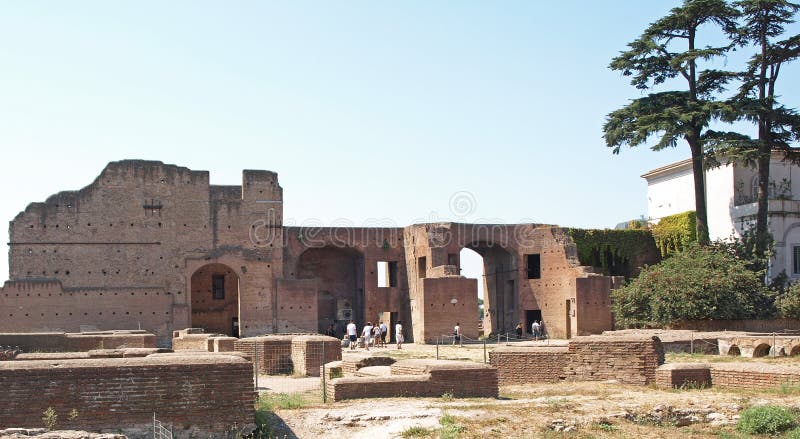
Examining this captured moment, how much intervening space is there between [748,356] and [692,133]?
1168cm

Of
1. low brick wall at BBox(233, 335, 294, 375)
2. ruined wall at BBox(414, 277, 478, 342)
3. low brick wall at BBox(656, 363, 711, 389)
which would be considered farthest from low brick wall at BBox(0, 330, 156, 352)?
low brick wall at BBox(656, 363, 711, 389)

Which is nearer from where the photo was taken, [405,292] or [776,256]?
[776,256]

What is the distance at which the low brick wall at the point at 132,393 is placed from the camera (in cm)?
994

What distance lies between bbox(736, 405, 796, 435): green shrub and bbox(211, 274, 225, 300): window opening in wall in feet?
96.8

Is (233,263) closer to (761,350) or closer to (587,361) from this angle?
(761,350)

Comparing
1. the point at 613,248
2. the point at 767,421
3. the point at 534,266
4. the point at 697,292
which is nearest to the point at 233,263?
the point at 534,266

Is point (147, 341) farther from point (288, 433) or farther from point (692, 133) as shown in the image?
point (692, 133)

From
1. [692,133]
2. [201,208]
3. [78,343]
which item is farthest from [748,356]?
[201,208]

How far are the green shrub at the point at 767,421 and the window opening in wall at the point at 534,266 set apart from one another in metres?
26.4

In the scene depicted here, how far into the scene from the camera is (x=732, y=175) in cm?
3578

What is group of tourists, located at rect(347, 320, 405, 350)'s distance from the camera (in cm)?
2969

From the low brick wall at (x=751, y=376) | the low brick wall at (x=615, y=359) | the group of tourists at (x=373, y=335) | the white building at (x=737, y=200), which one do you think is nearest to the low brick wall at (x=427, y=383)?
the low brick wall at (x=615, y=359)

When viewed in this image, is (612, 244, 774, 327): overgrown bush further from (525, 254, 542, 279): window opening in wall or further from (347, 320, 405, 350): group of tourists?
(347, 320, 405, 350): group of tourists

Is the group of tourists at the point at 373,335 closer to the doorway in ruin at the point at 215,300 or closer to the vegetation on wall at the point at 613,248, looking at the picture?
the doorway in ruin at the point at 215,300
